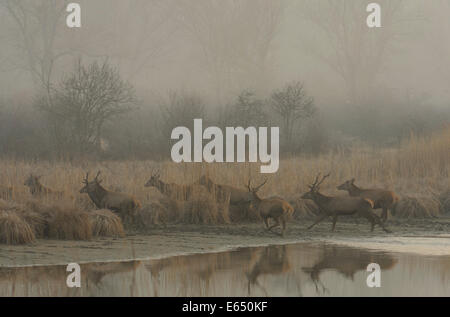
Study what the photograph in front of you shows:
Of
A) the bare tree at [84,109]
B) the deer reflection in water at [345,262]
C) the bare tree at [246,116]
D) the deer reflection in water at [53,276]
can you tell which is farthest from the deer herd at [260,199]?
the bare tree at [246,116]

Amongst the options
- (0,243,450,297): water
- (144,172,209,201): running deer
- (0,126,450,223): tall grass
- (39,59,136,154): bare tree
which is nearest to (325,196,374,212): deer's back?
(0,126,450,223): tall grass

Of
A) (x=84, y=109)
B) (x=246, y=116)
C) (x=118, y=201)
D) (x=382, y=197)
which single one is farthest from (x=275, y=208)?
(x=246, y=116)

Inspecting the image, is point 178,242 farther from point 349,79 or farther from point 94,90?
point 349,79

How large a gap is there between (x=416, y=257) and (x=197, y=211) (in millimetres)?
4865

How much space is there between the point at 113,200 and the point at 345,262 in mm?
4695

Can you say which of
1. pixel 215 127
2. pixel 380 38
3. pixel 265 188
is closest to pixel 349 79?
pixel 380 38

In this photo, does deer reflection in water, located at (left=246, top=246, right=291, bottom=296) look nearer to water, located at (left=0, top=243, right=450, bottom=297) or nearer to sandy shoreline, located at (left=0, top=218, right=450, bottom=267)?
water, located at (left=0, top=243, right=450, bottom=297)

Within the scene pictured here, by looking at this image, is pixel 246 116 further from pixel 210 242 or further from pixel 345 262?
pixel 345 262

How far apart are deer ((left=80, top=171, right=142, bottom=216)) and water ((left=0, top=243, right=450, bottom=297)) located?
2834 mm

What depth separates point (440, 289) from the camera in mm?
7977

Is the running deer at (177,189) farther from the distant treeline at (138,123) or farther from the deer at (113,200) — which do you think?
the distant treeline at (138,123)

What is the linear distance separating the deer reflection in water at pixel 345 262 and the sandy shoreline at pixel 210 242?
1.87 ft

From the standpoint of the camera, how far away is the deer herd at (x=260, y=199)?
1256cm
